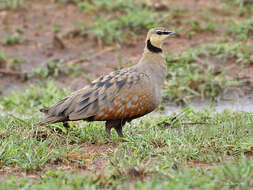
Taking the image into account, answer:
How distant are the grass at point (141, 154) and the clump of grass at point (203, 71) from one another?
1.67 m

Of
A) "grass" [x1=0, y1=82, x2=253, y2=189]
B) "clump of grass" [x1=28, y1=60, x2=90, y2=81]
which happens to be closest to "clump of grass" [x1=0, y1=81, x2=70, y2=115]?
"clump of grass" [x1=28, y1=60, x2=90, y2=81]

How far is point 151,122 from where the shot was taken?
256 inches

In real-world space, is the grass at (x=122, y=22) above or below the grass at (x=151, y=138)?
above

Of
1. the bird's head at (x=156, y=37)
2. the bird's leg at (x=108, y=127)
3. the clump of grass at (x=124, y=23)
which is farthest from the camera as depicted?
the clump of grass at (x=124, y=23)

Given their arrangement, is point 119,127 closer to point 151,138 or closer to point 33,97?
point 151,138

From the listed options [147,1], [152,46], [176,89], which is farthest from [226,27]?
[152,46]

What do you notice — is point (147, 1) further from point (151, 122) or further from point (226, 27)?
point (151, 122)

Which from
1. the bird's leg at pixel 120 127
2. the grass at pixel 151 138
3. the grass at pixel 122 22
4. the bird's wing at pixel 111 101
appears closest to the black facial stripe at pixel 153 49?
the bird's wing at pixel 111 101

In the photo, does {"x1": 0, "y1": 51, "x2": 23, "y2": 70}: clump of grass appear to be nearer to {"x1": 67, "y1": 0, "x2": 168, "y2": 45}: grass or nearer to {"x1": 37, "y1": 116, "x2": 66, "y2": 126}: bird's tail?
{"x1": 67, "y1": 0, "x2": 168, "y2": 45}: grass

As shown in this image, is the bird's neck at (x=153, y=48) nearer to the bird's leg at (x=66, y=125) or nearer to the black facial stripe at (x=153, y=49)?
the black facial stripe at (x=153, y=49)

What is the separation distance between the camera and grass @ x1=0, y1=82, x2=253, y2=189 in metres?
3.84

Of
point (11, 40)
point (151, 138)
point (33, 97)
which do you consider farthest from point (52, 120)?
point (11, 40)

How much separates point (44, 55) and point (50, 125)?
4.84 meters

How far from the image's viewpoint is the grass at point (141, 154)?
3.84 m
